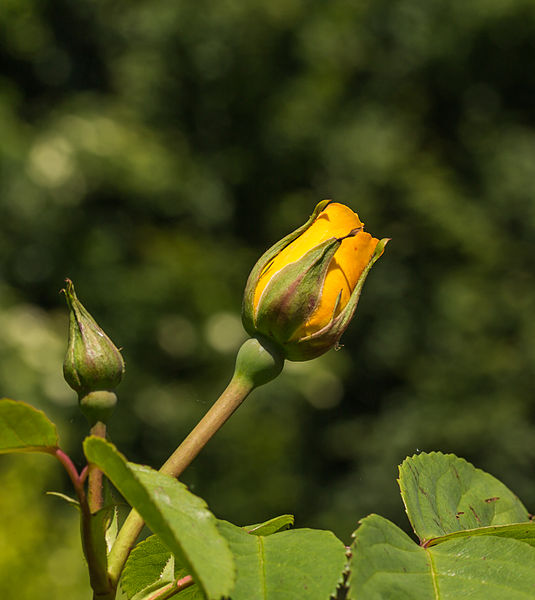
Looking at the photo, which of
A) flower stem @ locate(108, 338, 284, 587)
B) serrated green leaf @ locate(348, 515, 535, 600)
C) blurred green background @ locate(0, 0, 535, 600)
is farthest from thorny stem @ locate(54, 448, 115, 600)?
blurred green background @ locate(0, 0, 535, 600)

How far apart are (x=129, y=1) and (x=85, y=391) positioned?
17.0 feet

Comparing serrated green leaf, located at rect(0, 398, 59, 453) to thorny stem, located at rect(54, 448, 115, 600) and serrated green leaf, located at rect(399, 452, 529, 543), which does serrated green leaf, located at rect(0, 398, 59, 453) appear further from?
serrated green leaf, located at rect(399, 452, 529, 543)

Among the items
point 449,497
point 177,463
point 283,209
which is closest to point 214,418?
point 177,463

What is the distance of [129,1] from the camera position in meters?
5.15

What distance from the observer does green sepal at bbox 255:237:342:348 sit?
455 millimetres

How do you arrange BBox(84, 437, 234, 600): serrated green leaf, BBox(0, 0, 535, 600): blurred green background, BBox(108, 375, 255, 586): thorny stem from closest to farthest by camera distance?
BBox(84, 437, 234, 600): serrated green leaf → BBox(108, 375, 255, 586): thorny stem → BBox(0, 0, 535, 600): blurred green background

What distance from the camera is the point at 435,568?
35 centimetres

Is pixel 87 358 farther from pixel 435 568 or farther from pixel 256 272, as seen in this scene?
pixel 435 568

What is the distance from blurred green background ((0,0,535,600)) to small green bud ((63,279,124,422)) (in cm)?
289

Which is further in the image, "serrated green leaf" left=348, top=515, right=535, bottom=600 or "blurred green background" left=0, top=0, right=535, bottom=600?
"blurred green background" left=0, top=0, right=535, bottom=600

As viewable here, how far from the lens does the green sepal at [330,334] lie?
455mm

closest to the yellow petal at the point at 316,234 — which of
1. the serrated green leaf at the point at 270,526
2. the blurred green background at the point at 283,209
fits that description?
the serrated green leaf at the point at 270,526

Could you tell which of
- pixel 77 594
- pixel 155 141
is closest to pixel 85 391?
pixel 77 594

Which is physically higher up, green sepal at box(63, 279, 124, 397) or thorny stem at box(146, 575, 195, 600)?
green sepal at box(63, 279, 124, 397)
